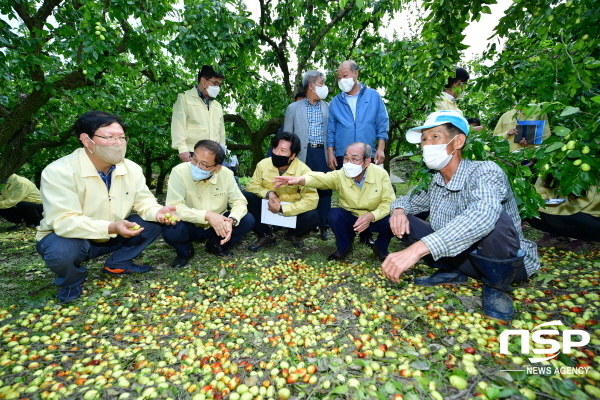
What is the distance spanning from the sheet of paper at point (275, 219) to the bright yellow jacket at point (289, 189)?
103 millimetres

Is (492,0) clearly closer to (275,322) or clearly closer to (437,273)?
(437,273)

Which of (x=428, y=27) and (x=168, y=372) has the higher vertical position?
(x=428, y=27)

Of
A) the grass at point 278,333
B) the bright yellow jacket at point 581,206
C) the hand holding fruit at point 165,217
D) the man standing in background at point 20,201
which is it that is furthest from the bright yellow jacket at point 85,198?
the bright yellow jacket at point 581,206

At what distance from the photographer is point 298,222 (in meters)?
4.57

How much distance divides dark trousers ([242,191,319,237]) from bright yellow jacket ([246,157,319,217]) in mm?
104

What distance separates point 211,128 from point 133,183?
1768 mm

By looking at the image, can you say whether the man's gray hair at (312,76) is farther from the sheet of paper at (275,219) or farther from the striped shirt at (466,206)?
the striped shirt at (466,206)

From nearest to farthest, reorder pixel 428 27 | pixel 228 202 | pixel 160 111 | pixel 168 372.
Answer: pixel 168 372 → pixel 428 27 → pixel 228 202 → pixel 160 111

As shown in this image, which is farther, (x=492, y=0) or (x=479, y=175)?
(x=492, y=0)

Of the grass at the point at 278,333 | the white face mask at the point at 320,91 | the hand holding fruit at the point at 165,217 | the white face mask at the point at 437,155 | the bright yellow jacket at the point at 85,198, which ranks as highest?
the white face mask at the point at 320,91

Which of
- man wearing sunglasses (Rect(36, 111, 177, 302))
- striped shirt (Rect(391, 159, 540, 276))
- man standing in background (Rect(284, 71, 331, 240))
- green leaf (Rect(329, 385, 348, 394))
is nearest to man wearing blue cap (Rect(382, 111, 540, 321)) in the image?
striped shirt (Rect(391, 159, 540, 276))

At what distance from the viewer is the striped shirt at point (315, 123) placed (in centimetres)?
502

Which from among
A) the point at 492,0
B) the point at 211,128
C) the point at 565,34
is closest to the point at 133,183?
the point at 211,128

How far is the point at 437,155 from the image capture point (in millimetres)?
2639
